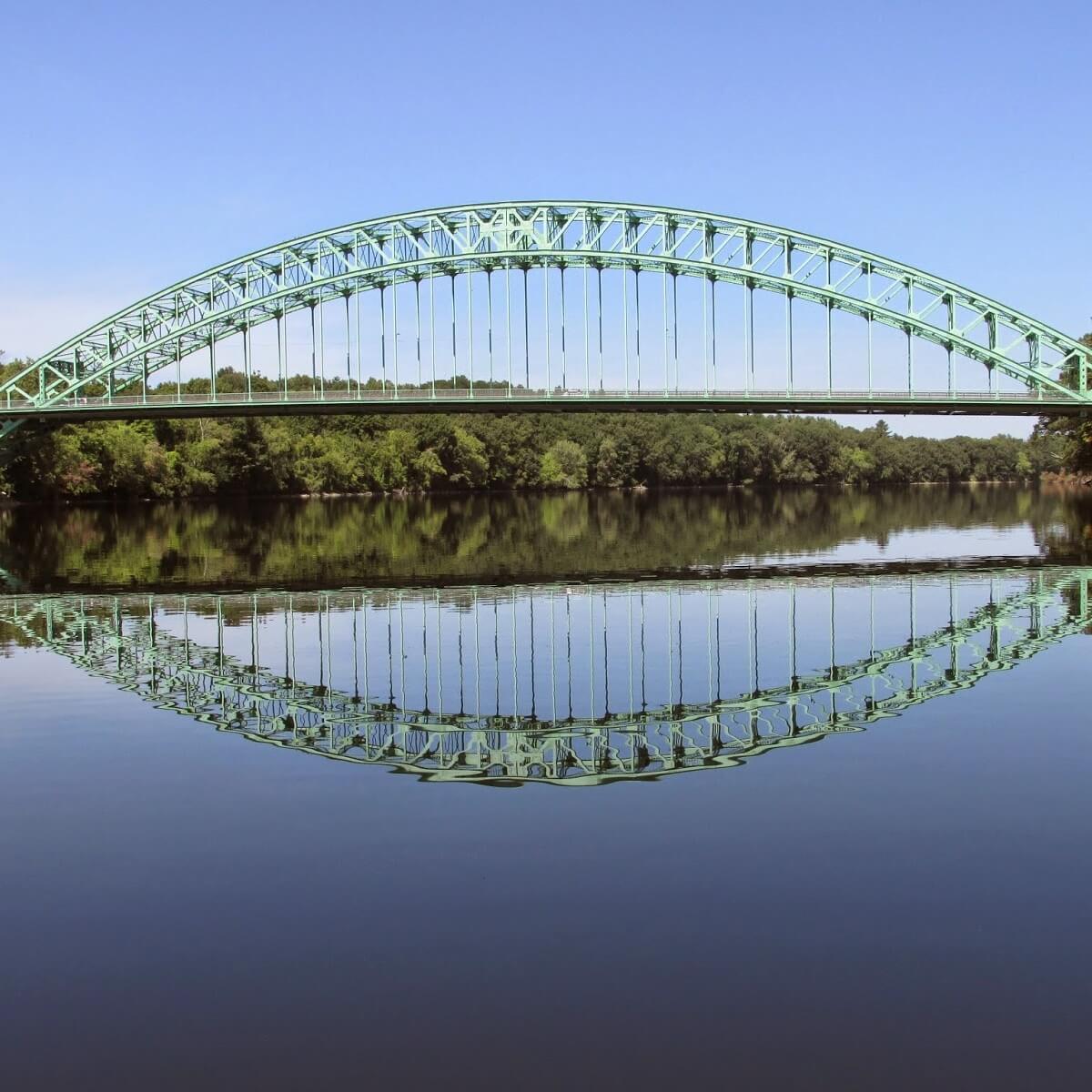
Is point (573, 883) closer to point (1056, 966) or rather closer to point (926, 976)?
point (926, 976)

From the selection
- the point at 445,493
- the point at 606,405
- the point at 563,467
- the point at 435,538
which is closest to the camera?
the point at 435,538

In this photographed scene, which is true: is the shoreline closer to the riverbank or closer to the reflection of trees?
the riverbank

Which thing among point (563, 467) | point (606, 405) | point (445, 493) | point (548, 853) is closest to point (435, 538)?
point (606, 405)

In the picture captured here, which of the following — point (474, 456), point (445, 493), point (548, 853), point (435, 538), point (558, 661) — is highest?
point (474, 456)

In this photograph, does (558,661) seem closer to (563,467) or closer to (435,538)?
(435,538)

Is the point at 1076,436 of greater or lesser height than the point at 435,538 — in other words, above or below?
above

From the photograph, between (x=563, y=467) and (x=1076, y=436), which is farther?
(x=563, y=467)

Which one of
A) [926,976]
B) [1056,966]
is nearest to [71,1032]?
[926,976]

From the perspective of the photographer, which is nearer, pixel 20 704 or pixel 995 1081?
pixel 995 1081
